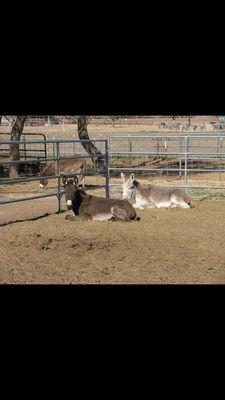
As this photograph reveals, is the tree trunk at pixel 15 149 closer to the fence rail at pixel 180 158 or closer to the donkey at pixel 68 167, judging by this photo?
the donkey at pixel 68 167

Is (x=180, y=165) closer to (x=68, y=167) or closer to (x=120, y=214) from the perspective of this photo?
(x=68, y=167)

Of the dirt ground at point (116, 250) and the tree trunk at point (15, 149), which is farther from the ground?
the tree trunk at point (15, 149)

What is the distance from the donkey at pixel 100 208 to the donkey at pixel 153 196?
165cm

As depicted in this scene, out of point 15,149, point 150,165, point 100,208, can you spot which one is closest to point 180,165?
point 100,208

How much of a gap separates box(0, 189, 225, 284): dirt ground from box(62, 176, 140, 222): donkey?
0.20 metres

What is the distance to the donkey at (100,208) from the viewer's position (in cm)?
1011

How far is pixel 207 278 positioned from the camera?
20.4ft

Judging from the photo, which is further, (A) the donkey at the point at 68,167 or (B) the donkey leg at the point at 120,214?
(A) the donkey at the point at 68,167

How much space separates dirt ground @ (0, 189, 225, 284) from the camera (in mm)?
6363

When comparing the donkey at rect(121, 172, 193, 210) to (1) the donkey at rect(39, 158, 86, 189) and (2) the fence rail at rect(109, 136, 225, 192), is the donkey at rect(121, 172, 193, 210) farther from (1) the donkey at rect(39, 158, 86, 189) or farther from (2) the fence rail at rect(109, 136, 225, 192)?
(1) the donkey at rect(39, 158, 86, 189)

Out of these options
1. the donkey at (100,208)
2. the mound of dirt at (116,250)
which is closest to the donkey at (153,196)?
the mound of dirt at (116,250)
